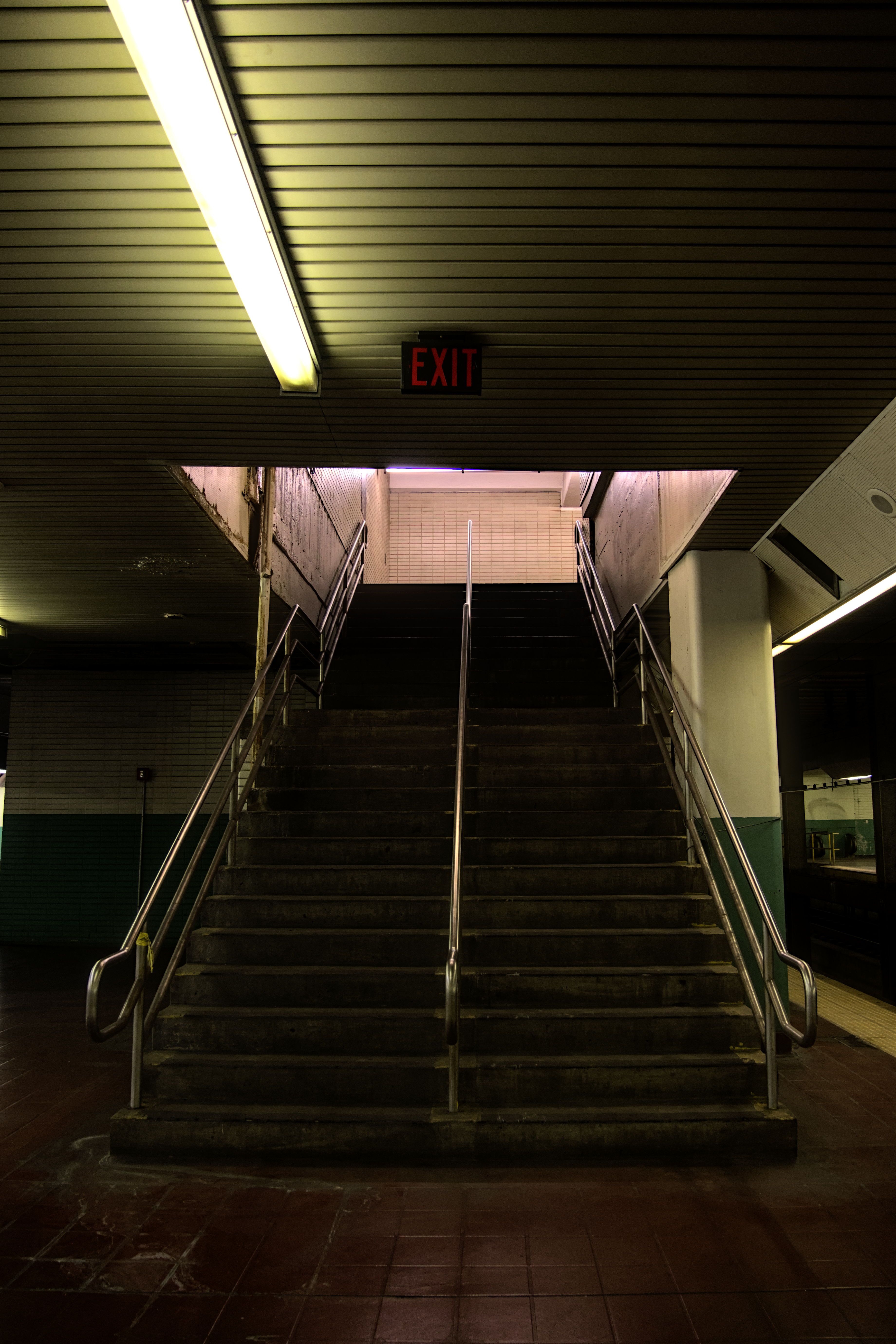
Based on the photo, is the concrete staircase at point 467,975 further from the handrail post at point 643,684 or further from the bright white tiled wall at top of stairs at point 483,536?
the bright white tiled wall at top of stairs at point 483,536

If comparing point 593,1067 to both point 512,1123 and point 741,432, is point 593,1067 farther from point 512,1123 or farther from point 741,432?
point 741,432

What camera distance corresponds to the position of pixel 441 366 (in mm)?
3348

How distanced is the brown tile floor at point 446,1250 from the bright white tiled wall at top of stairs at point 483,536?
1039 cm

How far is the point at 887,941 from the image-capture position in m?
7.12

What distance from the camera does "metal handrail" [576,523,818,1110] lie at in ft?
12.1

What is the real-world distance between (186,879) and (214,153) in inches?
130

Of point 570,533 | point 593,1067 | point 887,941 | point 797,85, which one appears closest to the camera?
point 797,85

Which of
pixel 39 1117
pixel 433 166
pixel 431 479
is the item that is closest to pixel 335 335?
pixel 433 166

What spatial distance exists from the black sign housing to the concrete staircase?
2.86 m

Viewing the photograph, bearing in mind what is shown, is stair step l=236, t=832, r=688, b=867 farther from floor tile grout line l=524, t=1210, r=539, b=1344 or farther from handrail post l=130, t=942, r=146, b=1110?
floor tile grout line l=524, t=1210, r=539, b=1344

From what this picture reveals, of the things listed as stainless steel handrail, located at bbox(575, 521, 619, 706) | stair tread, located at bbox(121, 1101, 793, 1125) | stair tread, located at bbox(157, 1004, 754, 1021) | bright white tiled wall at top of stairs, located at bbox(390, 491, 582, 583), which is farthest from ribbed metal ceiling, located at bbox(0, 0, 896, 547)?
bright white tiled wall at top of stairs, located at bbox(390, 491, 582, 583)

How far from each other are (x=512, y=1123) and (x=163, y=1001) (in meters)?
1.82

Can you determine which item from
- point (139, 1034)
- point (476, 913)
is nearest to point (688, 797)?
point (476, 913)

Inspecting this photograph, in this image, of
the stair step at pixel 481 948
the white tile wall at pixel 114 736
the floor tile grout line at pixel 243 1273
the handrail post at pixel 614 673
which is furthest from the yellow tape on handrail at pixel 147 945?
the white tile wall at pixel 114 736
